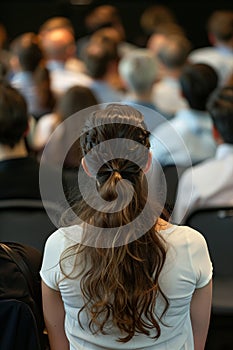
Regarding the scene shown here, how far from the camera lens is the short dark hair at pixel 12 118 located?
2879mm

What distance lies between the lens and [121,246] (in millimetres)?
1669

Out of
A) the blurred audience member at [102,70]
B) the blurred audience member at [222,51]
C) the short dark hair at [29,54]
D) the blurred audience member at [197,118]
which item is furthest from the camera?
the blurred audience member at [222,51]

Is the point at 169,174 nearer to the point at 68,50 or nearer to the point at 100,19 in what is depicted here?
the point at 68,50

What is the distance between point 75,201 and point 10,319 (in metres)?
0.30

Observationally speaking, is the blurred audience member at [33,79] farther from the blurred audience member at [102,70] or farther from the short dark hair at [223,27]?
the short dark hair at [223,27]

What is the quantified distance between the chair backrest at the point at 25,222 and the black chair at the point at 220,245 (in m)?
0.51

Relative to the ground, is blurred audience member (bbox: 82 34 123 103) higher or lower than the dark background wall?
higher

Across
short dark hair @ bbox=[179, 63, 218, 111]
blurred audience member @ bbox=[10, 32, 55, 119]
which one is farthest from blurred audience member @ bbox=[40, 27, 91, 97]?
Result: short dark hair @ bbox=[179, 63, 218, 111]

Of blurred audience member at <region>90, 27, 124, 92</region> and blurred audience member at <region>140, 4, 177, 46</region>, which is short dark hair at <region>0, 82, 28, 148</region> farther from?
blurred audience member at <region>140, 4, 177, 46</region>

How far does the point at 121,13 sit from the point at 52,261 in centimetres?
762

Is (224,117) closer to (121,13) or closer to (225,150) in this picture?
(225,150)

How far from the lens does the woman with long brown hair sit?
1.67m

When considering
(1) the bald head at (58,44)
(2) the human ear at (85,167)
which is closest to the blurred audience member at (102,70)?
(1) the bald head at (58,44)

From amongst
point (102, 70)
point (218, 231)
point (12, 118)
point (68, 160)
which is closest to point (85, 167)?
point (68, 160)
